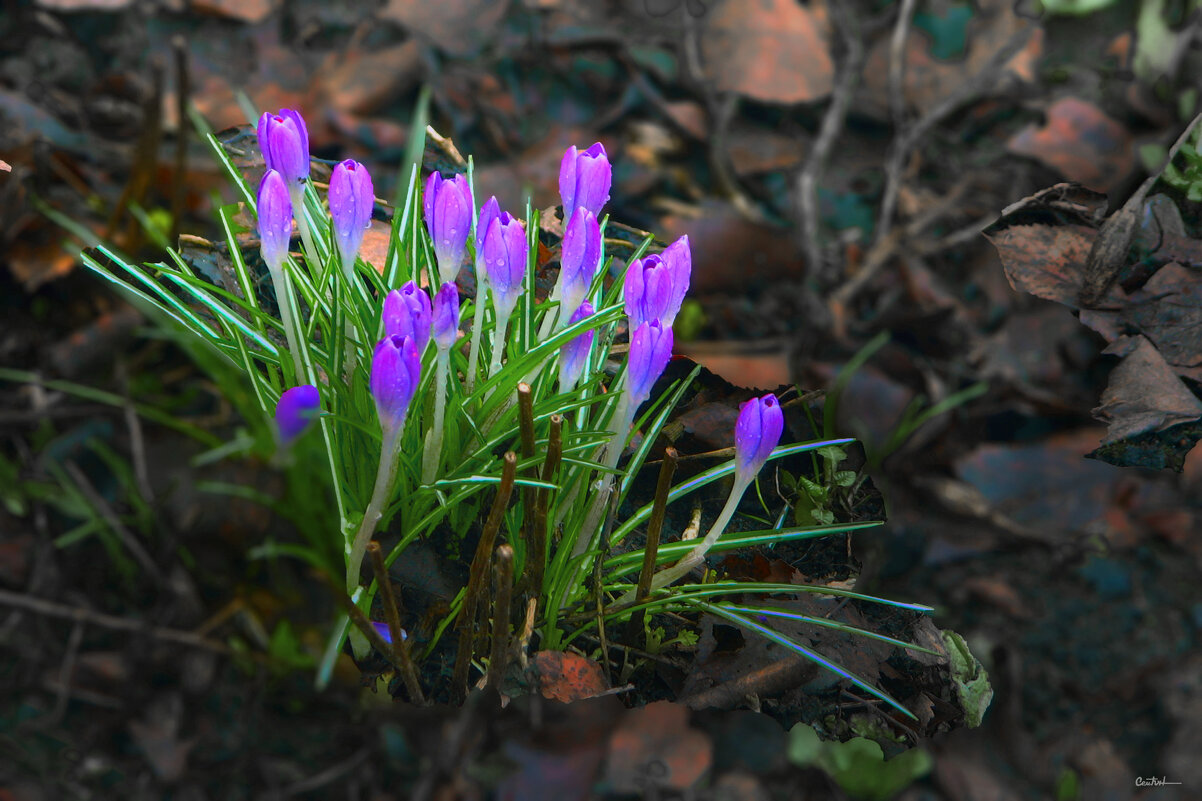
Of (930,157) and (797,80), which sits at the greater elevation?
(797,80)

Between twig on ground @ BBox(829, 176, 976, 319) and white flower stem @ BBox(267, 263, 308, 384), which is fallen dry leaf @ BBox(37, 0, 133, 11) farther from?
twig on ground @ BBox(829, 176, 976, 319)

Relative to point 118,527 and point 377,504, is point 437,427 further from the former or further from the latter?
point 118,527

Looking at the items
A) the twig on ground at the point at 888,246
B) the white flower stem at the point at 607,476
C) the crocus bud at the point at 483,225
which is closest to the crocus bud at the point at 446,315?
the crocus bud at the point at 483,225

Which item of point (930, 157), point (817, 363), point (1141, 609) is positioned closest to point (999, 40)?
point (930, 157)

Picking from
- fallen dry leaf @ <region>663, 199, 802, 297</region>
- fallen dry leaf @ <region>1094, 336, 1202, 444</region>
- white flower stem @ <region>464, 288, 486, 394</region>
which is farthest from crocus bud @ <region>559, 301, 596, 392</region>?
fallen dry leaf @ <region>663, 199, 802, 297</region>

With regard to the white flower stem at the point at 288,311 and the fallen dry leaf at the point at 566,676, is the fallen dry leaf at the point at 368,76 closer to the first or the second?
the white flower stem at the point at 288,311

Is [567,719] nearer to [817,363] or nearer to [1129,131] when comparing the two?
[817,363]
